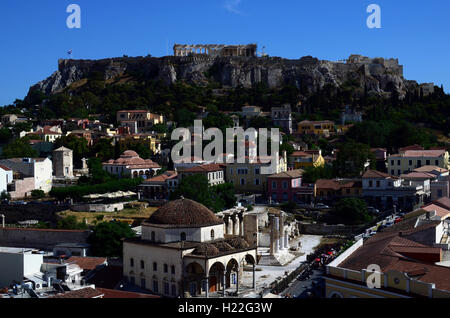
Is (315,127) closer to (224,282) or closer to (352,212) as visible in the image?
(352,212)

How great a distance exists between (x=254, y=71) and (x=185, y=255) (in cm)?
9662

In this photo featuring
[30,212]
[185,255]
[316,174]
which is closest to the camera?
[185,255]

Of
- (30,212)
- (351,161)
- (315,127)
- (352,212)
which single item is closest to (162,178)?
(30,212)

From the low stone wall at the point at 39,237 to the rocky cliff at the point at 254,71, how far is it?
7895 cm

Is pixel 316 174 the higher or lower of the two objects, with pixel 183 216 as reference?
higher

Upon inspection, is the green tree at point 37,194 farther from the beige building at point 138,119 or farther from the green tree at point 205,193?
the beige building at point 138,119

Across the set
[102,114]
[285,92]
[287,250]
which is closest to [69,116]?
[102,114]

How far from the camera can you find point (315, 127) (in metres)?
99.5

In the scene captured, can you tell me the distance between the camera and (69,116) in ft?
350

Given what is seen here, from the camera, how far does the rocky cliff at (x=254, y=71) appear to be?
125 meters

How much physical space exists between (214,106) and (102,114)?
1909cm
